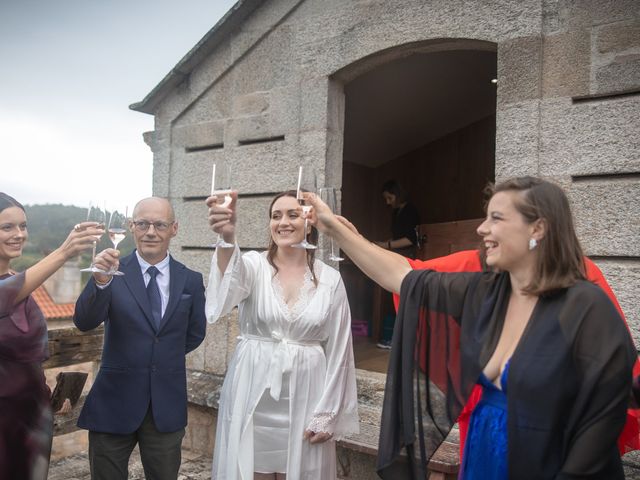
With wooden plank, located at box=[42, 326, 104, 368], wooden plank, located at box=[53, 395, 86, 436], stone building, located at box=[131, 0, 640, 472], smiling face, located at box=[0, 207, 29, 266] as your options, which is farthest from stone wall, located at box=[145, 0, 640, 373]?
smiling face, located at box=[0, 207, 29, 266]

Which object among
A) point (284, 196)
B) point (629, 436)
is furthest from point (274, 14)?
point (629, 436)

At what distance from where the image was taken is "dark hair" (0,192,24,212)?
2693 mm

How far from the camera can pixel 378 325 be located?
7.36m

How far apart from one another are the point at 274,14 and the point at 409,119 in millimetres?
3403

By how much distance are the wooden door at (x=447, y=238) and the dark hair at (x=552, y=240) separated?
131 inches

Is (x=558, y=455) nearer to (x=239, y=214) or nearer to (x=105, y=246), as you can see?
(x=105, y=246)

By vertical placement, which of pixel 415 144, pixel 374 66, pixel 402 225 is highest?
pixel 415 144

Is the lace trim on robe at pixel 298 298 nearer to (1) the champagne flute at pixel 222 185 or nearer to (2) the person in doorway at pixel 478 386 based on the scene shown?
(2) the person in doorway at pixel 478 386

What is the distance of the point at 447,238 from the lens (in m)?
6.01

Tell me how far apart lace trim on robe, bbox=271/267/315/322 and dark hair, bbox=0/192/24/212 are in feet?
4.44

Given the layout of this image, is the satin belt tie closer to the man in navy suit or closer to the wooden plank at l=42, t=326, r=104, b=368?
the man in navy suit

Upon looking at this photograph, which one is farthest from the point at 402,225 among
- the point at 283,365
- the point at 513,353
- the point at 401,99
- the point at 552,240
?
the point at 513,353

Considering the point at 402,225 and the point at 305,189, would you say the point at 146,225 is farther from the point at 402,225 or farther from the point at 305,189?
the point at 402,225

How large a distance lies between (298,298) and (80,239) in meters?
1.12
